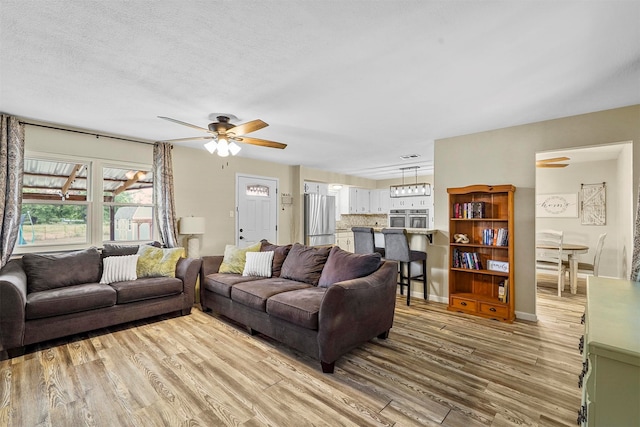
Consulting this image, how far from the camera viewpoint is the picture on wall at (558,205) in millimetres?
5777

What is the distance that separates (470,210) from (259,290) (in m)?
2.87

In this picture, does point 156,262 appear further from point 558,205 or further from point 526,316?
point 558,205

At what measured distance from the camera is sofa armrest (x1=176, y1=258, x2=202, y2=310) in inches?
147

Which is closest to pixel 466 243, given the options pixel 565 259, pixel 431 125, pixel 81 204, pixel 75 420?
pixel 431 125

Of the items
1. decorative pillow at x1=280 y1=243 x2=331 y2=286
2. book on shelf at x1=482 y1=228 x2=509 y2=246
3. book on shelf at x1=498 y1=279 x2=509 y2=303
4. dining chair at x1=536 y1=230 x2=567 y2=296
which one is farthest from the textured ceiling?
dining chair at x1=536 y1=230 x2=567 y2=296

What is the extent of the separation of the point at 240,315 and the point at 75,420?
5.11 ft

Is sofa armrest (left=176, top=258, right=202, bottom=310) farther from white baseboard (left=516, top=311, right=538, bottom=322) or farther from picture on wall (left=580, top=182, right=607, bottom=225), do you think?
picture on wall (left=580, top=182, right=607, bottom=225)

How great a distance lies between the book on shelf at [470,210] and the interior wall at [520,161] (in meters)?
0.21

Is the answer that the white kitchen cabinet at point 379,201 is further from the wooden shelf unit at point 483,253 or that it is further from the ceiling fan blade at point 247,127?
the ceiling fan blade at point 247,127

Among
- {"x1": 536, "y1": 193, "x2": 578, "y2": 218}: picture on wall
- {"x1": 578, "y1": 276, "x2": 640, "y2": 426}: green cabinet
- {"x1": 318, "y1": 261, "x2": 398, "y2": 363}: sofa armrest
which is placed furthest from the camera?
{"x1": 536, "y1": 193, "x2": 578, "y2": 218}: picture on wall

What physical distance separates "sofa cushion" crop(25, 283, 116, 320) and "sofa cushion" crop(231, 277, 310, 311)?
A: 1.31 m

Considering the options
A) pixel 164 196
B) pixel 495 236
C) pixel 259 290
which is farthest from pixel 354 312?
pixel 164 196

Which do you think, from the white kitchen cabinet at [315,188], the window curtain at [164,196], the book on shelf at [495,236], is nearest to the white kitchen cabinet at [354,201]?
the white kitchen cabinet at [315,188]

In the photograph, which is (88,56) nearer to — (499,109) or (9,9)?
(9,9)
